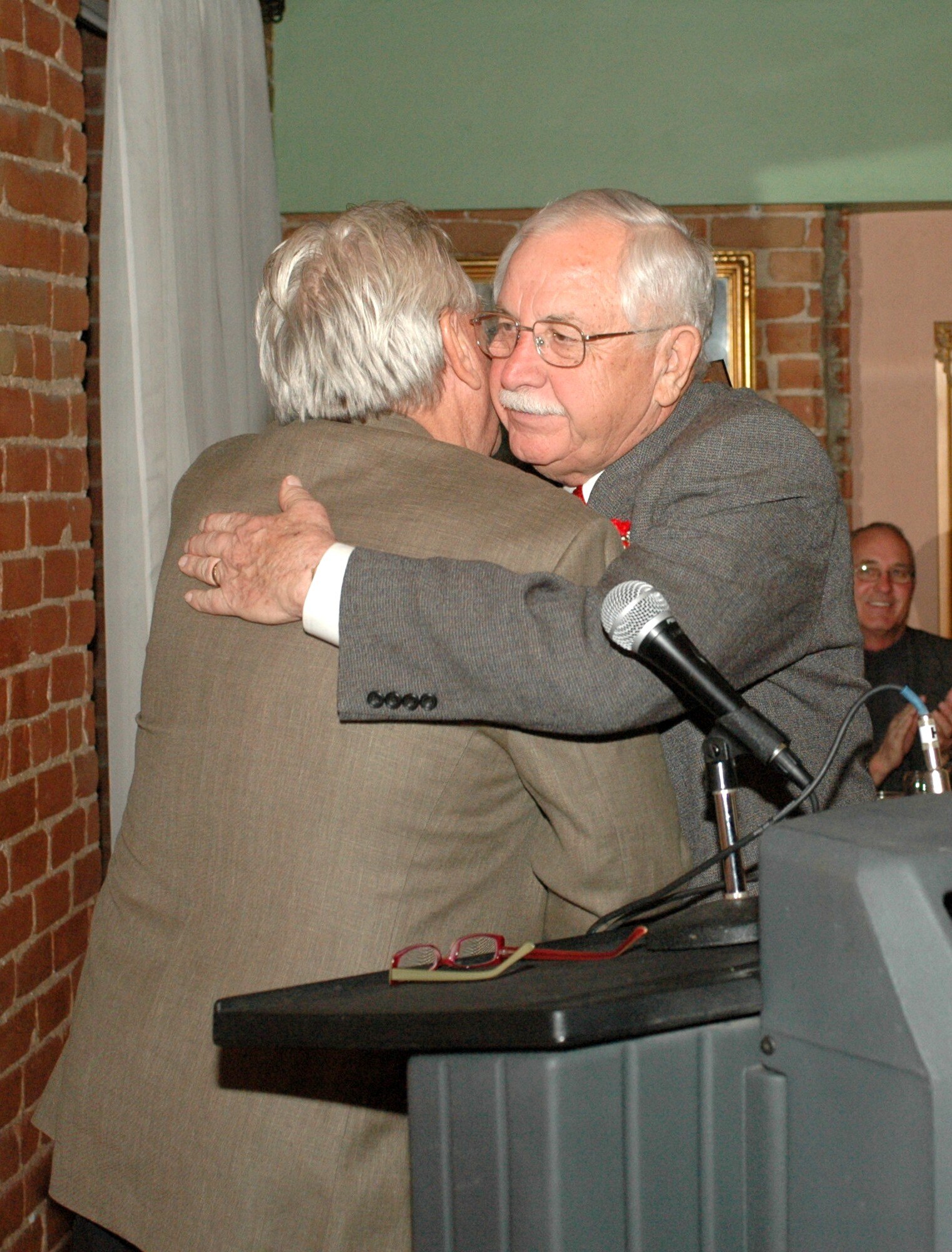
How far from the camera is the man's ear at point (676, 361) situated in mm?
1646

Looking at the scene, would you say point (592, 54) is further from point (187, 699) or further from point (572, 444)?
point (187, 699)

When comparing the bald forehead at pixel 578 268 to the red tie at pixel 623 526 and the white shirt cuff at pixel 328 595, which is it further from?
the white shirt cuff at pixel 328 595

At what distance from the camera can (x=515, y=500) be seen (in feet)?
4.23

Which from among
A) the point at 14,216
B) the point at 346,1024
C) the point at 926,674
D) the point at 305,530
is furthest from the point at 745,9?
the point at 346,1024

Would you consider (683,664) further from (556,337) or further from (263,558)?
(556,337)

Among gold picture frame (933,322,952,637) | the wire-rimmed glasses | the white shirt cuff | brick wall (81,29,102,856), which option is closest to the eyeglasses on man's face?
the white shirt cuff

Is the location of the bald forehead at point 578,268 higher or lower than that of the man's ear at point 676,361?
higher

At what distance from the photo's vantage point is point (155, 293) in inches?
105

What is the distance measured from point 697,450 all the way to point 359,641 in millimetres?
457

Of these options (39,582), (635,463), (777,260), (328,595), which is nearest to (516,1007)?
(328,595)

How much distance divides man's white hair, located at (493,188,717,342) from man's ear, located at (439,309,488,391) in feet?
0.77

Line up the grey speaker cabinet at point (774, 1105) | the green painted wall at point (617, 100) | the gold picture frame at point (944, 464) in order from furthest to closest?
the gold picture frame at point (944, 464), the green painted wall at point (617, 100), the grey speaker cabinet at point (774, 1105)

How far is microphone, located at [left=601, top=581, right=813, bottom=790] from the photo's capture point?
105 centimetres

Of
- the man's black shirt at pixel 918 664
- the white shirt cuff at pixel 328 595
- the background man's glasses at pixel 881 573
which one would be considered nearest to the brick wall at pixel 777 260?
the background man's glasses at pixel 881 573
